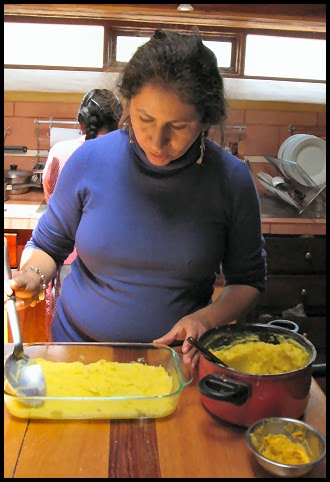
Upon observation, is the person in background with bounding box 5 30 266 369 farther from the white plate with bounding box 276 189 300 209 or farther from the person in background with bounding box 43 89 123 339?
the white plate with bounding box 276 189 300 209

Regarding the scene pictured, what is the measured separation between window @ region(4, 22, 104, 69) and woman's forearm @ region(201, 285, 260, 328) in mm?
2054

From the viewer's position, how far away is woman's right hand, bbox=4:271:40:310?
3.54 ft

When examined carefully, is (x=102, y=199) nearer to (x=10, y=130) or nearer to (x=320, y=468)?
(x=320, y=468)

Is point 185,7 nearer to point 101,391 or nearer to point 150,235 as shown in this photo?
point 150,235

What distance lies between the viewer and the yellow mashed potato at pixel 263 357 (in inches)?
38.6

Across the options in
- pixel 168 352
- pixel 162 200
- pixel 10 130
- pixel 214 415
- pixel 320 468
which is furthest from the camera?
pixel 10 130

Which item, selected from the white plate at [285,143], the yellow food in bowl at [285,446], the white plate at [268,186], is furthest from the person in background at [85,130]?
the yellow food in bowl at [285,446]

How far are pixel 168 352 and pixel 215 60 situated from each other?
1.93 ft

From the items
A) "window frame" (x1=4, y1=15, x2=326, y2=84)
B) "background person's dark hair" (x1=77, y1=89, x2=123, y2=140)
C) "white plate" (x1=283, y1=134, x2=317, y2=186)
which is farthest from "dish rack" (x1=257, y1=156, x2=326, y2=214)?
"background person's dark hair" (x1=77, y1=89, x2=123, y2=140)

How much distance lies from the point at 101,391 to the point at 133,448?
0.12 m

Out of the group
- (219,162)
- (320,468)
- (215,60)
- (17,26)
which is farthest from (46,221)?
(17,26)

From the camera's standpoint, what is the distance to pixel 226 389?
83cm

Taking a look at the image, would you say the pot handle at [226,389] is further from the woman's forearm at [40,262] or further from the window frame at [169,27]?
the window frame at [169,27]

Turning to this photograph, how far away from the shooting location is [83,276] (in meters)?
1.28
